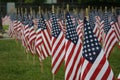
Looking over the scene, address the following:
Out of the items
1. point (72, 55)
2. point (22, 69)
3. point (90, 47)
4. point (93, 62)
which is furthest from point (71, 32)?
point (22, 69)

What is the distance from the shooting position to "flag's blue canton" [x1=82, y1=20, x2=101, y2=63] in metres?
9.12

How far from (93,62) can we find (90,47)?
370 millimetres

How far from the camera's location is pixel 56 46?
12898 millimetres

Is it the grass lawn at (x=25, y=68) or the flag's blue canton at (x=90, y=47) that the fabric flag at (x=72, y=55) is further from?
the grass lawn at (x=25, y=68)

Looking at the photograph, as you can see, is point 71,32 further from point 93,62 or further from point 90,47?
point 93,62

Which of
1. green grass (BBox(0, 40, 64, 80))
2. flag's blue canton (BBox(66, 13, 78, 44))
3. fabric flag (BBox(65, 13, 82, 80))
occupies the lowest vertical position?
green grass (BBox(0, 40, 64, 80))

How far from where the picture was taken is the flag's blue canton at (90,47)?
9.12 m

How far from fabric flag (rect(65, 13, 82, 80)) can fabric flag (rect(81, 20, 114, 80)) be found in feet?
4.93

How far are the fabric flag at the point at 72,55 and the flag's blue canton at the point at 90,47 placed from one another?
1529 millimetres

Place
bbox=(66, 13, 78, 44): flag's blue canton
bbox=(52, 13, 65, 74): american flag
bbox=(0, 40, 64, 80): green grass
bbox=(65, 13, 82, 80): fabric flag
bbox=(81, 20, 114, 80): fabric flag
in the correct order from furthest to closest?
bbox=(0, 40, 64, 80): green grass, bbox=(52, 13, 65, 74): american flag, bbox=(66, 13, 78, 44): flag's blue canton, bbox=(65, 13, 82, 80): fabric flag, bbox=(81, 20, 114, 80): fabric flag

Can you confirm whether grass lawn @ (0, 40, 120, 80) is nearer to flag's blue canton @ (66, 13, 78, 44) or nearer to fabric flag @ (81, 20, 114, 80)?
flag's blue canton @ (66, 13, 78, 44)

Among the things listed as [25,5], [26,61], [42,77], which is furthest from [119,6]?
[42,77]

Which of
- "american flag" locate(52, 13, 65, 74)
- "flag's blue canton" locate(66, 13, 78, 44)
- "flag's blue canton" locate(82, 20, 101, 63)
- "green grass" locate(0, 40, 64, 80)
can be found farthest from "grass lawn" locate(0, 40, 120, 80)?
"flag's blue canton" locate(82, 20, 101, 63)

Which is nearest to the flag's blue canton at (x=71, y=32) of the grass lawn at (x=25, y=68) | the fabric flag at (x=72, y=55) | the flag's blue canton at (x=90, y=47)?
the fabric flag at (x=72, y=55)
